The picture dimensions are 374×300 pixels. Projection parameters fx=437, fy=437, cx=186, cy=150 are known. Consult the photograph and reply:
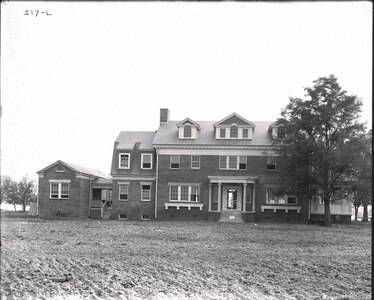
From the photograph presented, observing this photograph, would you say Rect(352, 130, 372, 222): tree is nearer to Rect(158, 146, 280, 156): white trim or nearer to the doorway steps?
Rect(158, 146, 280, 156): white trim

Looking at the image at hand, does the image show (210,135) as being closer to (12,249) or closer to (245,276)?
(12,249)

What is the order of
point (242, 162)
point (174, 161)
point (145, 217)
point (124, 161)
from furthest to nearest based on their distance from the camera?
point (124, 161) → point (145, 217) → point (174, 161) → point (242, 162)

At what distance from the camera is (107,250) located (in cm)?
1314

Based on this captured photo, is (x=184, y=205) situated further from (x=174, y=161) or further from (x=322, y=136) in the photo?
(x=322, y=136)

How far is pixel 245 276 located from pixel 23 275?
450 cm

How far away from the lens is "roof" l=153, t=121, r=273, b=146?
1372 inches

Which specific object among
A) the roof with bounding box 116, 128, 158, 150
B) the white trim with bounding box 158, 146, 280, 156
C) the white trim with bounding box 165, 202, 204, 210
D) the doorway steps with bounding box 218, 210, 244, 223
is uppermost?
the roof with bounding box 116, 128, 158, 150

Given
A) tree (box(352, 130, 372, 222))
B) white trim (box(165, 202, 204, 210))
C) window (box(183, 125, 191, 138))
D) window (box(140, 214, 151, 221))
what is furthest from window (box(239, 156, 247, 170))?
tree (box(352, 130, 372, 222))

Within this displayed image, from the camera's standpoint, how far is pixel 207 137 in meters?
36.1

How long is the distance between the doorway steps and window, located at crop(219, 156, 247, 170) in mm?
3458

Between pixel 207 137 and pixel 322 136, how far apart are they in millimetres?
9405

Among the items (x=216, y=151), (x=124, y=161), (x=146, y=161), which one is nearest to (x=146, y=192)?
(x=146, y=161)

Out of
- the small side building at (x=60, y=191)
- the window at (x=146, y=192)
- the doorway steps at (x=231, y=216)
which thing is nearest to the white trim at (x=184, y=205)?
the doorway steps at (x=231, y=216)

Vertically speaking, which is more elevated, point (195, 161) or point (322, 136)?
point (322, 136)
